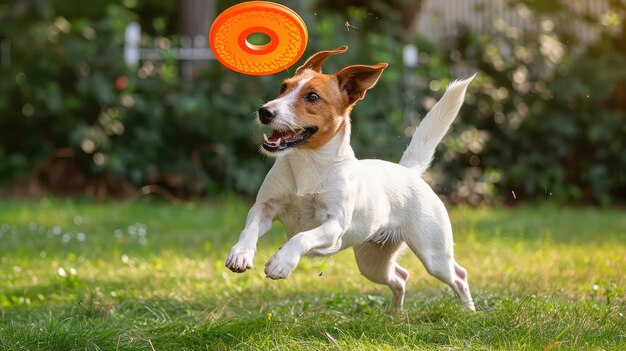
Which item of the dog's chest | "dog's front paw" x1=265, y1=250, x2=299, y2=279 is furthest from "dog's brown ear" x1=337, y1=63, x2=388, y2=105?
"dog's front paw" x1=265, y1=250, x2=299, y2=279

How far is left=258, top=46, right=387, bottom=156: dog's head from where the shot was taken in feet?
13.7

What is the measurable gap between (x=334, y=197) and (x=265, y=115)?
1.62 ft

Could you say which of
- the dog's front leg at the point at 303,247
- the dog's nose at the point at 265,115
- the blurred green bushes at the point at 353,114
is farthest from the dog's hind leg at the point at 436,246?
the blurred green bushes at the point at 353,114

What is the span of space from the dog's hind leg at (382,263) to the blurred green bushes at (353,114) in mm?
5017

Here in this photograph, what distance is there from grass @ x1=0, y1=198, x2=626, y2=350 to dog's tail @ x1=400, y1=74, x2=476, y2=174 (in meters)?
0.75

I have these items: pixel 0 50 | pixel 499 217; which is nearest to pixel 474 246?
pixel 499 217

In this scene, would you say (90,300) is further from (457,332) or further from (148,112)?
(148,112)

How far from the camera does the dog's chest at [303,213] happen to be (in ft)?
14.2

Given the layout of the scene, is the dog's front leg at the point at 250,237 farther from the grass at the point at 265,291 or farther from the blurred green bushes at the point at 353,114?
the blurred green bushes at the point at 353,114

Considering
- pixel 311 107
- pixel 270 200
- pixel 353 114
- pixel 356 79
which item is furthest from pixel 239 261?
pixel 353 114

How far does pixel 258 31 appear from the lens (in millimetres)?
4480

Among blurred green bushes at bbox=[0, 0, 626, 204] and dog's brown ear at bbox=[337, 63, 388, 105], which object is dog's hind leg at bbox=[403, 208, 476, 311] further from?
blurred green bushes at bbox=[0, 0, 626, 204]

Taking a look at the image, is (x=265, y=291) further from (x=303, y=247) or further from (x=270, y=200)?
(x=303, y=247)

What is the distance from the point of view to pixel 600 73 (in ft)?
36.8
